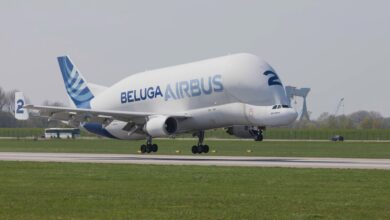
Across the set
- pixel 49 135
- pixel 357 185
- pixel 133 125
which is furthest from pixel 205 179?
pixel 49 135

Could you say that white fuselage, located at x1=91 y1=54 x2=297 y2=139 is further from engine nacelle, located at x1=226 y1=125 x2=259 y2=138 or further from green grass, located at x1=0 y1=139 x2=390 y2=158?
green grass, located at x1=0 y1=139 x2=390 y2=158

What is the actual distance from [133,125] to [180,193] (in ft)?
112

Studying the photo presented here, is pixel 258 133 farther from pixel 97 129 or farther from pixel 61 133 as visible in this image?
pixel 61 133

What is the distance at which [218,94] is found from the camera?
184ft

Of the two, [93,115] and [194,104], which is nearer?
[194,104]

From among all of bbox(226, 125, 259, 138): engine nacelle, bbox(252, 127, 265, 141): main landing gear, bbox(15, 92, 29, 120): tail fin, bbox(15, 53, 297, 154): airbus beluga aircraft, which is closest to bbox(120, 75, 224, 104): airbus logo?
bbox(15, 53, 297, 154): airbus beluga aircraft

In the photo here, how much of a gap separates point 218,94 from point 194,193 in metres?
29.8

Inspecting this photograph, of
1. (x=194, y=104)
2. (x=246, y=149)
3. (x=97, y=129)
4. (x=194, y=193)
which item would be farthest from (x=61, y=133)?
(x=194, y=193)

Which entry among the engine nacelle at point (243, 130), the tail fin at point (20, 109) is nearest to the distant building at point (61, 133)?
the tail fin at point (20, 109)

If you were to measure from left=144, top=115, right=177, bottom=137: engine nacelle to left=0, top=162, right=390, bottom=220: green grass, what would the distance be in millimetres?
18018

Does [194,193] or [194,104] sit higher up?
[194,104]

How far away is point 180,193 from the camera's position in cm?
2636

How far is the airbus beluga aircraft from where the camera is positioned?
5456 cm

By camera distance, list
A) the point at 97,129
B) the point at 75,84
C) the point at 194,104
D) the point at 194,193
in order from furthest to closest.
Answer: the point at 75,84 → the point at 97,129 → the point at 194,104 → the point at 194,193
